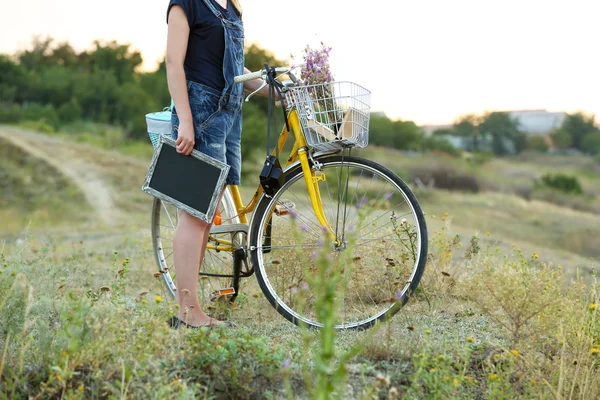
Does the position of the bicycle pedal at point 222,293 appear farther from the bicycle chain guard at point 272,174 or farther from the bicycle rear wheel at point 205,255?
the bicycle chain guard at point 272,174

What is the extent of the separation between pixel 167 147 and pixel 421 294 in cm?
208

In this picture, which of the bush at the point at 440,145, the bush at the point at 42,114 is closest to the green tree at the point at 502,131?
the bush at the point at 440,145

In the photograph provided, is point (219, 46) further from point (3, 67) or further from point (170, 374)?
point (3, 67)

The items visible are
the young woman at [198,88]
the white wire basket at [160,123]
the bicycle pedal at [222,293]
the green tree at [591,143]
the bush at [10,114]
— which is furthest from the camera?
the green tree at [591,143]

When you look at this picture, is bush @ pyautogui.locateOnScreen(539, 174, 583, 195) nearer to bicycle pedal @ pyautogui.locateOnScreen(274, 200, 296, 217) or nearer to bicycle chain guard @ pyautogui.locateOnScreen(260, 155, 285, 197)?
bicycle pedal @ pyautogui.locateOnScreen(274, 200, 296, 217)

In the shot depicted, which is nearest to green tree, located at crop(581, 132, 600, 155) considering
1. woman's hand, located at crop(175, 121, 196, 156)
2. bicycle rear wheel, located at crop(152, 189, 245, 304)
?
bicycle rear wheel, located at crop(152, 189, 245, 304)

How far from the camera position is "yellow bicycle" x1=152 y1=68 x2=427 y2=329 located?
3531 mm

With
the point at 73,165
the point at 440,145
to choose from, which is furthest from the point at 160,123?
the point at 440,145

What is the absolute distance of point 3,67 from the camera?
142 feet

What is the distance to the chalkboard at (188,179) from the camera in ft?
11.7

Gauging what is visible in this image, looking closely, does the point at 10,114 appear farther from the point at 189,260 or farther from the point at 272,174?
the point at 272,174

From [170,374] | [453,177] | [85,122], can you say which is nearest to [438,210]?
[453,177]

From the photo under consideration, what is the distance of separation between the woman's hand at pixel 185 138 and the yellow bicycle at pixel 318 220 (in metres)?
0.36

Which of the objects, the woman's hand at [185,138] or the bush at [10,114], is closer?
the woman's hand at [185,138]
